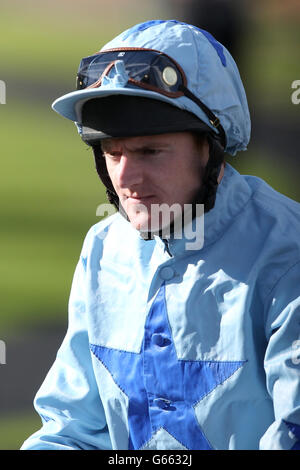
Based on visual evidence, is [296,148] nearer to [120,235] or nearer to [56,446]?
[120,235]

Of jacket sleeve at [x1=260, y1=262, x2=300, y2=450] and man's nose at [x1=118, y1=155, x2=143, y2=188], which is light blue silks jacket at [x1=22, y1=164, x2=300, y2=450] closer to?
jacket sleeve at [x1=260, y1=262, x2=300, y2=450]

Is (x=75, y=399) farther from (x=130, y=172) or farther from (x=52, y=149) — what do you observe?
(x=52, y=149)

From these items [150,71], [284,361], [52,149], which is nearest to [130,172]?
[150,71]

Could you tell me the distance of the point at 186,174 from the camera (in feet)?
5.89

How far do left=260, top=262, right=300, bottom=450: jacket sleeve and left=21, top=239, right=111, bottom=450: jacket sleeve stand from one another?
496 millimetres

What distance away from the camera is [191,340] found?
1786 mm

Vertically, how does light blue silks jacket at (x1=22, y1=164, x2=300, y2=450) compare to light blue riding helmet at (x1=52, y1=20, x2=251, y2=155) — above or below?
below

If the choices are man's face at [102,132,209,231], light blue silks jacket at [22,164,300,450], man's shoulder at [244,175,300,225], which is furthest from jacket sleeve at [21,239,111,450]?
man's shoulder at [244,175,300,225]

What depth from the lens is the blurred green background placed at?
350 centimetres

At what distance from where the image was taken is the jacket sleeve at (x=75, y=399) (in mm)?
1944

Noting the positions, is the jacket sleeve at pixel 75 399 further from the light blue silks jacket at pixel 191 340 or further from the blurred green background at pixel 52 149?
the blurred green background at pixel 52 149

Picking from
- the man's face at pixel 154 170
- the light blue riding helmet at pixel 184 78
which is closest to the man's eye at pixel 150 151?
the man's face at pixel 154 170

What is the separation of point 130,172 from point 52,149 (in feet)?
6.66

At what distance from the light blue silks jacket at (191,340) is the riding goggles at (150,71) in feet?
0.86
